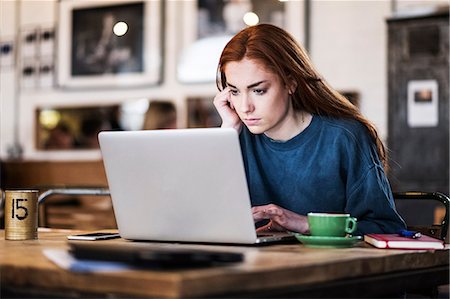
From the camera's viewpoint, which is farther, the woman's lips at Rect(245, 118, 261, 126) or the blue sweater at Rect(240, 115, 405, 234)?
the woman's lips at Rect(245, 118, 261, 126)

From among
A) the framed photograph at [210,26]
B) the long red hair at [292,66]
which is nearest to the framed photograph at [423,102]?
the framed photograph at [210,26]

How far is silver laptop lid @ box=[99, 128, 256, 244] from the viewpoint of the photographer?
1.83 metres

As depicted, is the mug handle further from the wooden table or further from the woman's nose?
the woman's nose

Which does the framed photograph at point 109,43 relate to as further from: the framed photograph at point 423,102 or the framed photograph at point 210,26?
the framed photograph at point 423,102

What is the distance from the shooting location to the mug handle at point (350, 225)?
1.96 m

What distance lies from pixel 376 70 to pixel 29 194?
4.74 meters

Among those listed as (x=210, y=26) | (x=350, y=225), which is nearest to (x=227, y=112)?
(x=350, y=225)

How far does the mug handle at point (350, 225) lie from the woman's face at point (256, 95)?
56 centimetres

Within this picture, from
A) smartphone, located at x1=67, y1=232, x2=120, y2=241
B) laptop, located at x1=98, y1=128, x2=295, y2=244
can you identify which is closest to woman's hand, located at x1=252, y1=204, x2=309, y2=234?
laptop, located at x1=98, y1=128, x2=295, y2=244

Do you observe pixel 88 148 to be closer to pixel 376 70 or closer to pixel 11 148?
pixel 11 148

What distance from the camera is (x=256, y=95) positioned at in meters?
2.49

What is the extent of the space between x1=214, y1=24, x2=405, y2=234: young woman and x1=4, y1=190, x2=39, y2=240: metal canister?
67cm

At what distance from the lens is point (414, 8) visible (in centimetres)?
639

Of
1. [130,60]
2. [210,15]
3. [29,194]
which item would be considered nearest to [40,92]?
[130,60]
